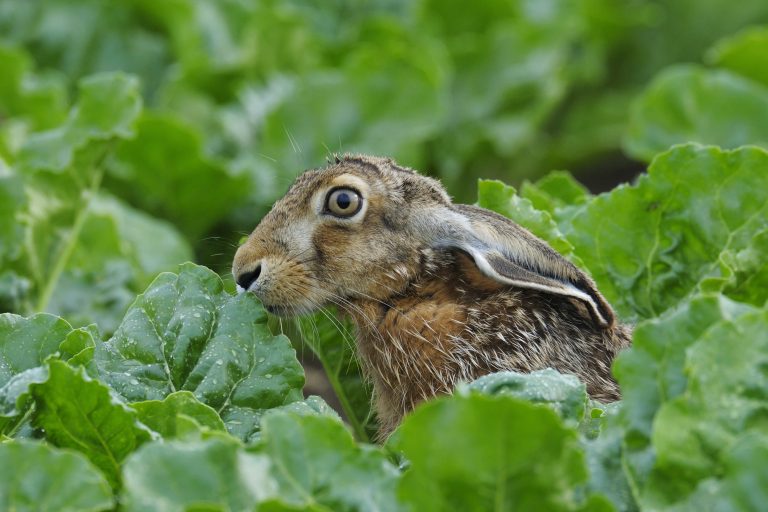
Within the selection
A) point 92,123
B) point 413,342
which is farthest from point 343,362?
point 92,123

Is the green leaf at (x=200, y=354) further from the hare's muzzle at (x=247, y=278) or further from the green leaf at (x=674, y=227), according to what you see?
the green leaf at (x=674, y=227)

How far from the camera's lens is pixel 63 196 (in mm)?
5672

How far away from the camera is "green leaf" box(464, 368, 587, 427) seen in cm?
346

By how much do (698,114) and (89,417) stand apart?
5.09 meters

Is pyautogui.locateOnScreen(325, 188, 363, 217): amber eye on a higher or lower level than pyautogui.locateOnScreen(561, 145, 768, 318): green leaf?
lower

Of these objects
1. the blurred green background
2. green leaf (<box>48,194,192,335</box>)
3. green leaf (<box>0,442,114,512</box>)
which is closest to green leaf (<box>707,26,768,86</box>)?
the blurred green background

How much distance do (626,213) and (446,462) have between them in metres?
2.04

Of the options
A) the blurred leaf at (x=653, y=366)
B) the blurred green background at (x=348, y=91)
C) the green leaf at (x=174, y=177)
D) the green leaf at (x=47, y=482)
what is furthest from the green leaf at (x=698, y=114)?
the green leaf at (x=47, y=482)

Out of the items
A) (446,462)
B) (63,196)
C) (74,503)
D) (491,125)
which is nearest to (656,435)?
(446,462)

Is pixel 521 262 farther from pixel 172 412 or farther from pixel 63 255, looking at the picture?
pixel 63 255

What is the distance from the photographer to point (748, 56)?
8.28m

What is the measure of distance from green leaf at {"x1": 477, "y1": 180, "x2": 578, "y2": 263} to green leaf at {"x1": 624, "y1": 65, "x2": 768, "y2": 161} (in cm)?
299

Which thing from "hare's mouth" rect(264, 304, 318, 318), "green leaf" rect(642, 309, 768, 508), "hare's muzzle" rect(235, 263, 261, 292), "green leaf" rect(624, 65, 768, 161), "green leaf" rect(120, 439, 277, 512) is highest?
"green leaf" rect(624, 65, 768, 161)

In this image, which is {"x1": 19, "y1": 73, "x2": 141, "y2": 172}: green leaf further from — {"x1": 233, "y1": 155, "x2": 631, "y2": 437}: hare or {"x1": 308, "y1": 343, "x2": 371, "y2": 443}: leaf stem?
{"x1": 308, "y1": 343, "x2": 371, "y2": 443}: leaf stem
